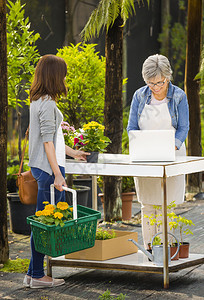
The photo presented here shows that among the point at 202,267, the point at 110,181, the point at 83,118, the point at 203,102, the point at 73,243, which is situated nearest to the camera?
the point at 73,243

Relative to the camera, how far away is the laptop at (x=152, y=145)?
4.11m

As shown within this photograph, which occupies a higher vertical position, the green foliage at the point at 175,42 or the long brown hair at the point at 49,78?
the green foliage at the point at 175,42

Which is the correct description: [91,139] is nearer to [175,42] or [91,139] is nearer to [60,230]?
[60,230]

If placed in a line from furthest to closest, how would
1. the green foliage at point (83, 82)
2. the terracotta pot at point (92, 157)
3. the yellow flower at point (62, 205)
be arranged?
the green foliage at point (83, 82) → the terracotta pot at point (92, 157) → the yellow flower at point (62, 205)

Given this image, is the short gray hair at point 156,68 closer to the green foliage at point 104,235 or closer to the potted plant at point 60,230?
the potted plant at point 60,230

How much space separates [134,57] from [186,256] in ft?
25.5

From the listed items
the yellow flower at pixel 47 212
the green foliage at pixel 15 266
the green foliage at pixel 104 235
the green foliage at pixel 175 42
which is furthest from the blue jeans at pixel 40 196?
the green foliage at pixel 175 42

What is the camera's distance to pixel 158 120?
4.58 metres

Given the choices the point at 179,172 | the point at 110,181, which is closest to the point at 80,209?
the point at 179,172

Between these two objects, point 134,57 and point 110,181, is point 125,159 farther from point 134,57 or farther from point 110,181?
point 134,57

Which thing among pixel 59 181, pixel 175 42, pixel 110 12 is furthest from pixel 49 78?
pixel 175 42

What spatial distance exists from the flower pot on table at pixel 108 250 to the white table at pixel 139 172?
0.06 metres

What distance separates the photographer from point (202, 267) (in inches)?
192

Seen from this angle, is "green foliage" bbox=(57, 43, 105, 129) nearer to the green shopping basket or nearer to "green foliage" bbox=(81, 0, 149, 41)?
"green foliage" bbox=(81, 0, 149, 41)
